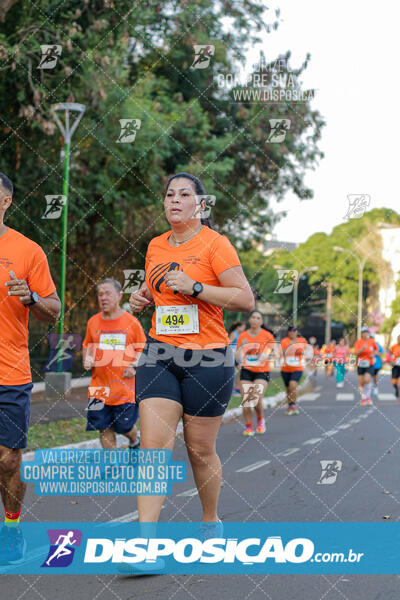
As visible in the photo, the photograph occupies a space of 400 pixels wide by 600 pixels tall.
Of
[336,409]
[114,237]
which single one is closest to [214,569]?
[336,409]

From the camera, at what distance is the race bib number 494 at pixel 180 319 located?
4.87 meters

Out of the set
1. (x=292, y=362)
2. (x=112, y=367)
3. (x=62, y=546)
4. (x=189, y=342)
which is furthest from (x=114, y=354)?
(x=292, y=362)

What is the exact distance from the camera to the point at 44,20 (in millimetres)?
14992

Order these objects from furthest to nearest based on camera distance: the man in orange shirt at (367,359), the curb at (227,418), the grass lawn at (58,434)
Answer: the man in orange shirt at (367,359), the grass lawn at (58,434), the curb at (227,418)

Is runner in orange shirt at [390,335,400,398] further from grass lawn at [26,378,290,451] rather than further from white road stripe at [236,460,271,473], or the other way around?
white road stripe at [236,460,271,473]

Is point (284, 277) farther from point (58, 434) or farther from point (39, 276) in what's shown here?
point (39, 276)

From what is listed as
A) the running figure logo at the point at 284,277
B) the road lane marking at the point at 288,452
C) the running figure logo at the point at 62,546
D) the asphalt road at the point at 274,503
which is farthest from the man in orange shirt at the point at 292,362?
the running figure logo at the point at 62,546

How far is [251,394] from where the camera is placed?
1330cm

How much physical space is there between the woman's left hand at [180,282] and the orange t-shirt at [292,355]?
42.9 ft

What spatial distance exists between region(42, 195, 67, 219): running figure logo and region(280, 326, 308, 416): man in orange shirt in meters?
4.95

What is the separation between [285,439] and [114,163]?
11.0 m

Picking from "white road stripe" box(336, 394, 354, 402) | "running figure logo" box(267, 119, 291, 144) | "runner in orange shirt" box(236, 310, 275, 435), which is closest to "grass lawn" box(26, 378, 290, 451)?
"runner in orange shirt" box(236, 310, 275, 435)

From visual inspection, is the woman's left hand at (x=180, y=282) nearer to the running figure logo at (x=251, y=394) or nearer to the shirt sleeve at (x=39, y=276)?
the shirt sleeve at (x=39, y=276)

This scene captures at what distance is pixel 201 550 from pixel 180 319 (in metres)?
1.33
